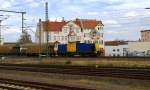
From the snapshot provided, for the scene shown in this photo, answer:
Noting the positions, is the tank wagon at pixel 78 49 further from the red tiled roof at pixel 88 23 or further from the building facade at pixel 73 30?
the red tiled roof at pixel 88 23

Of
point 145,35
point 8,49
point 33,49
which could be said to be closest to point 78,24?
point 145,35

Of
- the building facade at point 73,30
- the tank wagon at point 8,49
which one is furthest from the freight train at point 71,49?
the building facade at point 73,30

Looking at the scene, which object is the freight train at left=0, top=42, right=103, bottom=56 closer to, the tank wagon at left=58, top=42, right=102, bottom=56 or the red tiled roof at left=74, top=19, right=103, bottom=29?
the tank wagon at left=58, top=42, right=102, bottom=56

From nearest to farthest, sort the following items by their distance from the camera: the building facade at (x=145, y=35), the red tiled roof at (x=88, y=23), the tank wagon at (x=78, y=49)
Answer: the tank wagon at (x=78, y=49) → the red tiled roof at (x=88, y=23) → the building facade at (x=145, y=35)

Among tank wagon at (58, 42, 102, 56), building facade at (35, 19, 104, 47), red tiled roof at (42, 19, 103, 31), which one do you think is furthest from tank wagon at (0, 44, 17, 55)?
red tiled roof at (42, 19, 103, 31)

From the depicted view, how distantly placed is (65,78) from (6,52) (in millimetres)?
63583

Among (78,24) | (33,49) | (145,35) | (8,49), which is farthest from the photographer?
(145,35)

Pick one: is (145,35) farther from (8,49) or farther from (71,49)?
(71,49)

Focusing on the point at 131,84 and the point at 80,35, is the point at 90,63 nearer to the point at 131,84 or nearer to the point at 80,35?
the point at 131,84

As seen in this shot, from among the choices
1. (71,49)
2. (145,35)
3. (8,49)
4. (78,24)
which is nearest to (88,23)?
(78,24)

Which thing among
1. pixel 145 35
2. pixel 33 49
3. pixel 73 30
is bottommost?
pixel 33 49

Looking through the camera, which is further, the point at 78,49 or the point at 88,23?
the point at 88,23

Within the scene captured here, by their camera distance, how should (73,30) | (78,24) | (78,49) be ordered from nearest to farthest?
1. (78,49)
2. (73,30)
3. (78,24)

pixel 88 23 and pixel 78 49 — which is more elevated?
pixel 88 23
